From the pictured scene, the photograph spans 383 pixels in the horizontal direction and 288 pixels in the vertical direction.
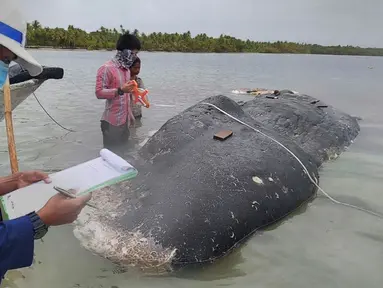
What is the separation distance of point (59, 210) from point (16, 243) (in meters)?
0.23

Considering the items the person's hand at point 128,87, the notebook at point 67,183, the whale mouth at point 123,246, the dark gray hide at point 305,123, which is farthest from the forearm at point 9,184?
the dark gray hide at point 305,123

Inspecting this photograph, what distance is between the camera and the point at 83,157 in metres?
8.51

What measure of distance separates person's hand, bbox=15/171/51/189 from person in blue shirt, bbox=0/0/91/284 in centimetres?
36

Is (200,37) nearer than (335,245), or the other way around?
(335,245)

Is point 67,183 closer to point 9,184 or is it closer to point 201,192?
point 9,184

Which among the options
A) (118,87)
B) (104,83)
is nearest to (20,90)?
(104,83)

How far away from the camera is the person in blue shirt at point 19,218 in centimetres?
205

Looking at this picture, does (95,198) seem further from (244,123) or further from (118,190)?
(244,123)

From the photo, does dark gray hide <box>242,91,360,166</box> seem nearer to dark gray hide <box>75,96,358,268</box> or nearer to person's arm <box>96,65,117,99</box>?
dark gray hide <box>75,96,358,268</box>

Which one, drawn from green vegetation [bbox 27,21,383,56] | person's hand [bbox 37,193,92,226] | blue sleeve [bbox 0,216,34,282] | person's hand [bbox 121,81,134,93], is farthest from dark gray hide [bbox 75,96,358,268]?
green vegetation [bbox 27,21,383,56]

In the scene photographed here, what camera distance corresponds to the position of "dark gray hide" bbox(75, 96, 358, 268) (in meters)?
3.81

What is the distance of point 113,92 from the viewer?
21.2 ft

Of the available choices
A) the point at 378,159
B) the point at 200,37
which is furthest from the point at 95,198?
the point at 200,37

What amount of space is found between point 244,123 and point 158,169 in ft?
4.50
